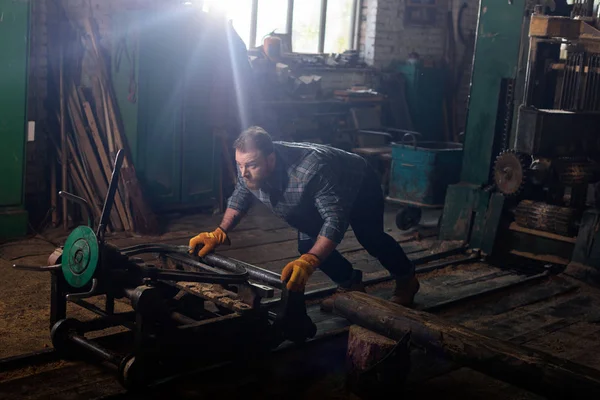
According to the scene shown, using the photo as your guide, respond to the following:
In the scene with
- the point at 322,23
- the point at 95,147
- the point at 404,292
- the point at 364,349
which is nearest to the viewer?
the point at 364,349

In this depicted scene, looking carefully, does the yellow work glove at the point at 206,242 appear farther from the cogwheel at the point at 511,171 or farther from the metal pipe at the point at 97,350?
the cogwheel at the point at 511,171

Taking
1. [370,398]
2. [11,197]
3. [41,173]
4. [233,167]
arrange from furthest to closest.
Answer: [233,167]
[41,173]
[11,197]
[370,398]

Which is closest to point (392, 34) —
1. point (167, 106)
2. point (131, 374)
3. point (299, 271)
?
point (167, 106)

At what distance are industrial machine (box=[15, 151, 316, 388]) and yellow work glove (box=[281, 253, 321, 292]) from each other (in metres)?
0.07

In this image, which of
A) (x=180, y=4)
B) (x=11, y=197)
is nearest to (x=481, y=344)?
(x=11, y=197)

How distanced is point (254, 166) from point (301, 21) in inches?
219

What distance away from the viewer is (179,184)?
7039mm

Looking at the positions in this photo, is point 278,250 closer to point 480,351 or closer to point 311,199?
point 311,199

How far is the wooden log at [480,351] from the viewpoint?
2.89 m

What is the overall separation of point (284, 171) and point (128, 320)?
3.52ft

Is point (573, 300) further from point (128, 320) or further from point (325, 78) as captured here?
point (325, 78)

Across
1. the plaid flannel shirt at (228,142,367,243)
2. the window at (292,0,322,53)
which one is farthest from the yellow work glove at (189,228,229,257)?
the window at (292,0,322,53)

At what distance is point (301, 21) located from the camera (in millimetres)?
8898

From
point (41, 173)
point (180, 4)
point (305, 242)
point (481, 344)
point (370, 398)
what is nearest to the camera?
point (481, 344)
